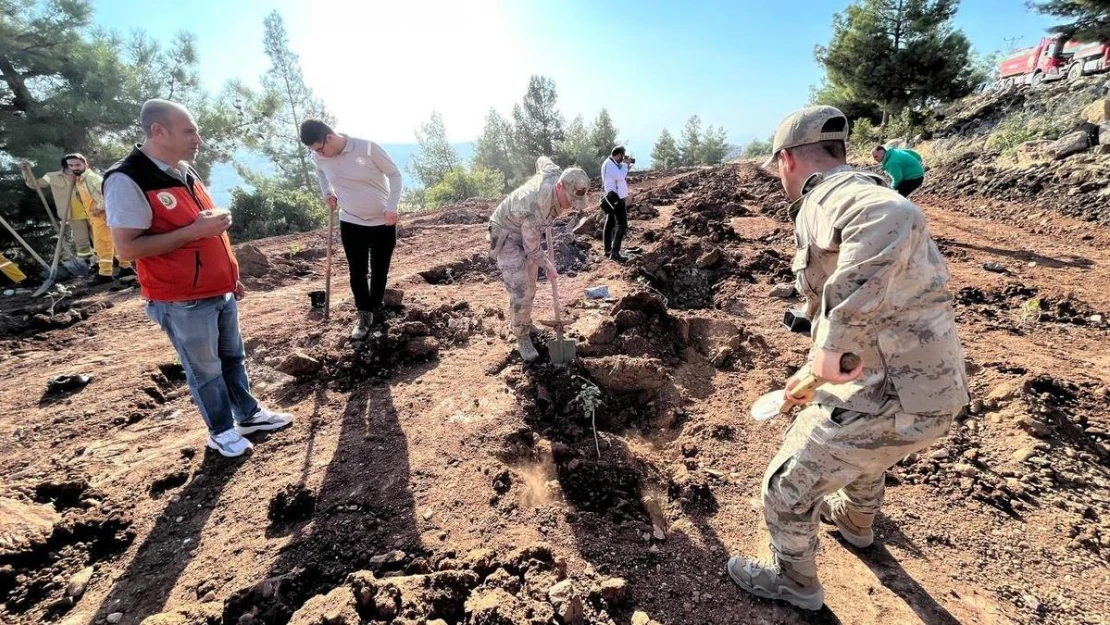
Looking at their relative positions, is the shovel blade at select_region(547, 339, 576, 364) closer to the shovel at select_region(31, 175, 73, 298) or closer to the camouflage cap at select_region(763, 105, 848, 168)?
the camouflage cap at select_region(763, 105, 848, 168)

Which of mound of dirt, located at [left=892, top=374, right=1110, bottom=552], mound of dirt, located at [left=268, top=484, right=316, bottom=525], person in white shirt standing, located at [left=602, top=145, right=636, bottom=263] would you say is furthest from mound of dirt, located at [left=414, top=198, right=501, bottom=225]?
mound of dirt, located at [left=892, top=374, right=1110, bottom=552]

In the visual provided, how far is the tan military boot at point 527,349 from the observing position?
4.12 metres

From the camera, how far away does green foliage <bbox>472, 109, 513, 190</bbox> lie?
43656 mm

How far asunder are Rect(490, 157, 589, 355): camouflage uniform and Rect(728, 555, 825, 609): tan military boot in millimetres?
2468

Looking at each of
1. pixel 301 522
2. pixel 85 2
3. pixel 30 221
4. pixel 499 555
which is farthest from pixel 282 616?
pixel 85 2

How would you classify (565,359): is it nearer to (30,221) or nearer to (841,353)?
(841,353)

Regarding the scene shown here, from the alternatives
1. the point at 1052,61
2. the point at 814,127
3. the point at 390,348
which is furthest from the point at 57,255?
the point at 1052,61

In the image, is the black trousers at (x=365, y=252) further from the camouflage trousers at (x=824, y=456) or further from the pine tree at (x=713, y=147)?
the pine tree at (x=713, y=147)

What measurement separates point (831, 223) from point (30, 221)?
14.2m

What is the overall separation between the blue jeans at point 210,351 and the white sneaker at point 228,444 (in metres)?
0.04

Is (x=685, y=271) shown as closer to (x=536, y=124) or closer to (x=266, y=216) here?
(x=266, y=216)

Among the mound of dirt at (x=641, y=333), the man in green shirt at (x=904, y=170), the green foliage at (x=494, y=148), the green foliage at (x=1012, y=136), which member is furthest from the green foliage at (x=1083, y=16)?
the green foliage at (x=494, y=148)

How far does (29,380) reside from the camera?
14.0 feet

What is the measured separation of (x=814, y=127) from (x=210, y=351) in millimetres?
3168
